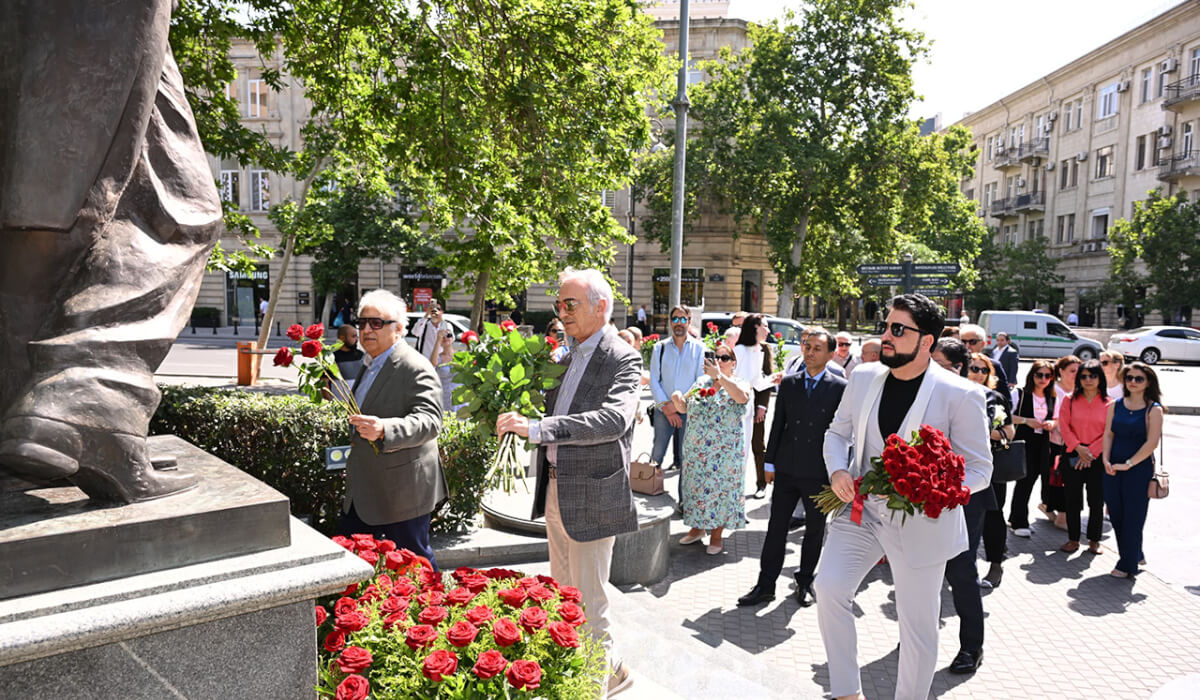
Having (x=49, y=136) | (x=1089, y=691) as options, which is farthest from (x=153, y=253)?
(x=1089, y=691)

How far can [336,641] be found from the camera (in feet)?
8.63

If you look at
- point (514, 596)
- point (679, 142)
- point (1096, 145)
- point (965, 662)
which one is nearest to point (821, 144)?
point (679, 142)

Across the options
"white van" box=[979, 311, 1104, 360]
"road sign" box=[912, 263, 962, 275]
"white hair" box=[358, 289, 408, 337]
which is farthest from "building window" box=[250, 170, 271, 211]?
"white hair" box=[358, 289, 408, 337]

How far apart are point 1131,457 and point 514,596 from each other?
6187 mm

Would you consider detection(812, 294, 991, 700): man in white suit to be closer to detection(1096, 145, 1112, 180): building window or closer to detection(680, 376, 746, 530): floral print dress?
detection(680, 376, 746, 530): floral print dress

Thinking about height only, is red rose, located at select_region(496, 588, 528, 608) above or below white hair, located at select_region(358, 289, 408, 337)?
below

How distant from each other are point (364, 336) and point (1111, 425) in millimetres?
6355

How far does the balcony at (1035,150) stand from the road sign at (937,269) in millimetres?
41752

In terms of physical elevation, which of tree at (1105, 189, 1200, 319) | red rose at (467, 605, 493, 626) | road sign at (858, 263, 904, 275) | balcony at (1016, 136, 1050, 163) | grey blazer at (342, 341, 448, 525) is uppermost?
balcony at (1016, 136, 1050, 163)

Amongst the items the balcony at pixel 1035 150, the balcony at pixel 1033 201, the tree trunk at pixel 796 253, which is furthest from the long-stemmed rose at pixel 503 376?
the balcony at pixel 1033 201

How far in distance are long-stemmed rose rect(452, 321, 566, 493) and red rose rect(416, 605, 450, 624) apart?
935 mm

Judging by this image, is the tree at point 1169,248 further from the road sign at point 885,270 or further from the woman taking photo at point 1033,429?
the woman taking photo at point 1033,429

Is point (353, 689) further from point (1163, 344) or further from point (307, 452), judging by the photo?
point (1163, 344)

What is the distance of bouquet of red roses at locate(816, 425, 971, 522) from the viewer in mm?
3449
